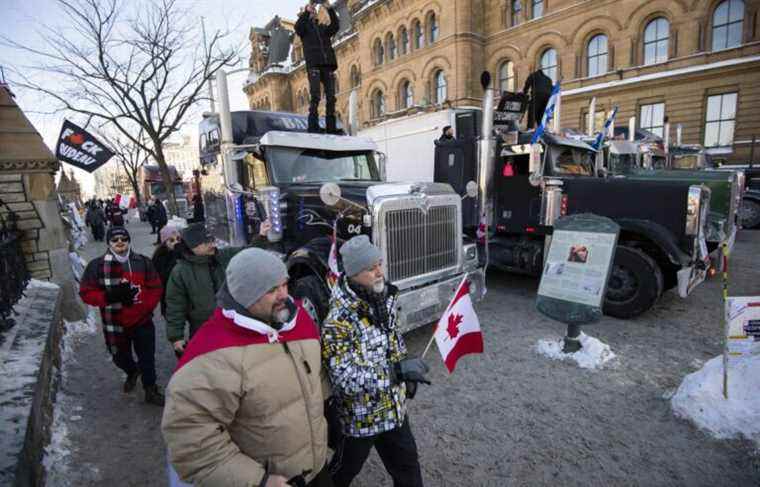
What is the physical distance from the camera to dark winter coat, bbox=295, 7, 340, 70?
631 cm

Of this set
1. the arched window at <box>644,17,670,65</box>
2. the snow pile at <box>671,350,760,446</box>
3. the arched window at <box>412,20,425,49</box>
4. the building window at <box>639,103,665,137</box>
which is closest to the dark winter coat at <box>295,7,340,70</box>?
the snow pile at <box>671,350,760,446</box>

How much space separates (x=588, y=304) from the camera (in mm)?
4172

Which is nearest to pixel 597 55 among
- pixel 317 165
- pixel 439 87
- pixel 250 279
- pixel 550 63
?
pixel 550 63

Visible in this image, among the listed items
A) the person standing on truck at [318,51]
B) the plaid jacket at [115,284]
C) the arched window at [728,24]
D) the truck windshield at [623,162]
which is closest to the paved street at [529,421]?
the plaid jacket at [115,284]

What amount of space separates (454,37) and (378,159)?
73.9 ft

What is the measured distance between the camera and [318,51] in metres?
6.44

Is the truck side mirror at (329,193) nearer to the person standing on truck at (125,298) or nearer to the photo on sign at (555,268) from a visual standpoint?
the person standing on truck at (125,298)

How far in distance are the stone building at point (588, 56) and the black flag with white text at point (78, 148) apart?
10524 mm

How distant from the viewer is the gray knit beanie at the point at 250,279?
5.02 feet

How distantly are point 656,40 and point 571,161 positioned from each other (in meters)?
19.8

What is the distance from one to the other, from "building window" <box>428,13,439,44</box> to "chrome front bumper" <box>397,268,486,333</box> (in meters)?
26.0

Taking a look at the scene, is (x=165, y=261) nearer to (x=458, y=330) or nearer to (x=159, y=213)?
(x=458, y=330)

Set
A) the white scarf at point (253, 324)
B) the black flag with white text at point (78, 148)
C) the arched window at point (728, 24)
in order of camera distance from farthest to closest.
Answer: the arched window at point (728, 24) → the black flag with white text at point (78, 148) → the white scarf at point (253, 324)

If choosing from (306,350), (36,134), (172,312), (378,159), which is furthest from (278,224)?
(36,134)
